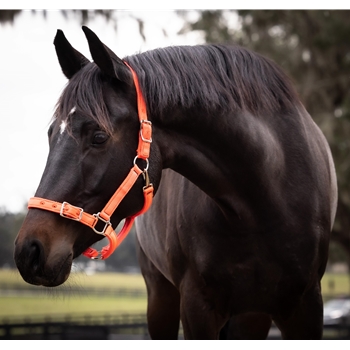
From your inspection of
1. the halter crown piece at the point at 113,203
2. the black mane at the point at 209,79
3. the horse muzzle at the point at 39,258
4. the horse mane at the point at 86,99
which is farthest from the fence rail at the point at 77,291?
the black mane at the point at 209,79

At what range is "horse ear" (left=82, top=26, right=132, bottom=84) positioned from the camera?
2533 millimetres

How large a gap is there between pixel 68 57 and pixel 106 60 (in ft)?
1.16

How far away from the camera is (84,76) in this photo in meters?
2.65

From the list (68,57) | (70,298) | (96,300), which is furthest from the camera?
(96,300)

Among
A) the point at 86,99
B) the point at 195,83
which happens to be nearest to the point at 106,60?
the point at 86,99

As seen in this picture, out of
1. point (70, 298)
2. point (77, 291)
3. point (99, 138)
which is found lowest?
point (70, 298)

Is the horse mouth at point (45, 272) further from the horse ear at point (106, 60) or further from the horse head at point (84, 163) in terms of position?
the horse ear at point (106, 60)

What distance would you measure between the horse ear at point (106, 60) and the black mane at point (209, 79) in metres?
0.12

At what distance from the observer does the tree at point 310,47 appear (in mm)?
10344

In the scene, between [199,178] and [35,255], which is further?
[199,178]

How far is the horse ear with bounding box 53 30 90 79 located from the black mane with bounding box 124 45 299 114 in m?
0.25

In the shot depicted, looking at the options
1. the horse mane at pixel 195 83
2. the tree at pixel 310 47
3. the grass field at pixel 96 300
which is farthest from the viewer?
the grass field at pixel 96 300

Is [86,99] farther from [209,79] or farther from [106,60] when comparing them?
[209,79]

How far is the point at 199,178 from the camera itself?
9.67 ft
